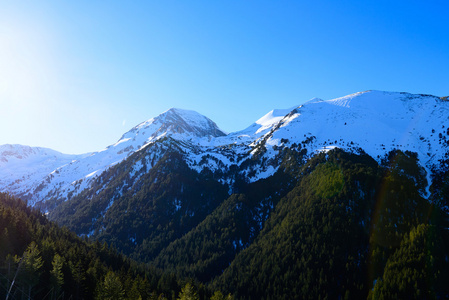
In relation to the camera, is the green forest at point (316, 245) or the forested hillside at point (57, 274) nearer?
the forested hillside at point (57, 274)

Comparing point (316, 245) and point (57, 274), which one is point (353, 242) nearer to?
point (316, 245)

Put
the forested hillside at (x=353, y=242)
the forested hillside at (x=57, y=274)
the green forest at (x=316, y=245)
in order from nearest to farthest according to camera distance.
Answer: the forested hillside at (x=57, y=274), the green forest at (x=316, y=245), the forested hillside at (x=353, y=242)

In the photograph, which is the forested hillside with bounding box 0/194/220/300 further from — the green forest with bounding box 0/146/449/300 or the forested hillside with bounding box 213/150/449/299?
the forested hillside with bounding box 213/150/449/299

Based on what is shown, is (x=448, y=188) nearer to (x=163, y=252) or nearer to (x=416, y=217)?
(x=416, y=217)

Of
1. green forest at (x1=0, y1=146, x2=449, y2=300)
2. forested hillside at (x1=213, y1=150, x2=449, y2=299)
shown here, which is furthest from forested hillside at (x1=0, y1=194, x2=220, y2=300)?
forested hillside at (x1=213, y1=150, x2=449, y2=299)

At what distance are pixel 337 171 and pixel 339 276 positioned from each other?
247 feet

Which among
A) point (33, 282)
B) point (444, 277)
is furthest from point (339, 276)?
point (33, 282)

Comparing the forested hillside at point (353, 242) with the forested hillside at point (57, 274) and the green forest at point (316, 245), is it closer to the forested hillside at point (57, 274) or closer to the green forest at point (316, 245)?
the green forest at point (316, 245)

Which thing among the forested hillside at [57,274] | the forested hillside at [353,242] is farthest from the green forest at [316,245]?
the forested hillside at [57,274]

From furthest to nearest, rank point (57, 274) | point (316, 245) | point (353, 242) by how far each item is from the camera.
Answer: point (316, 245)
point (353, 242)
point (57, 274)

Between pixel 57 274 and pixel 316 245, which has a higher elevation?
pixel 57 274

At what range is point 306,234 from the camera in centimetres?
15338

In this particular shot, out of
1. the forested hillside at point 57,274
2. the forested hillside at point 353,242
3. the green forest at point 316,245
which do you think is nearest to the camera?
the forested hillside at point 57,274

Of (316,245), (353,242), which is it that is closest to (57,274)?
(316,245)
